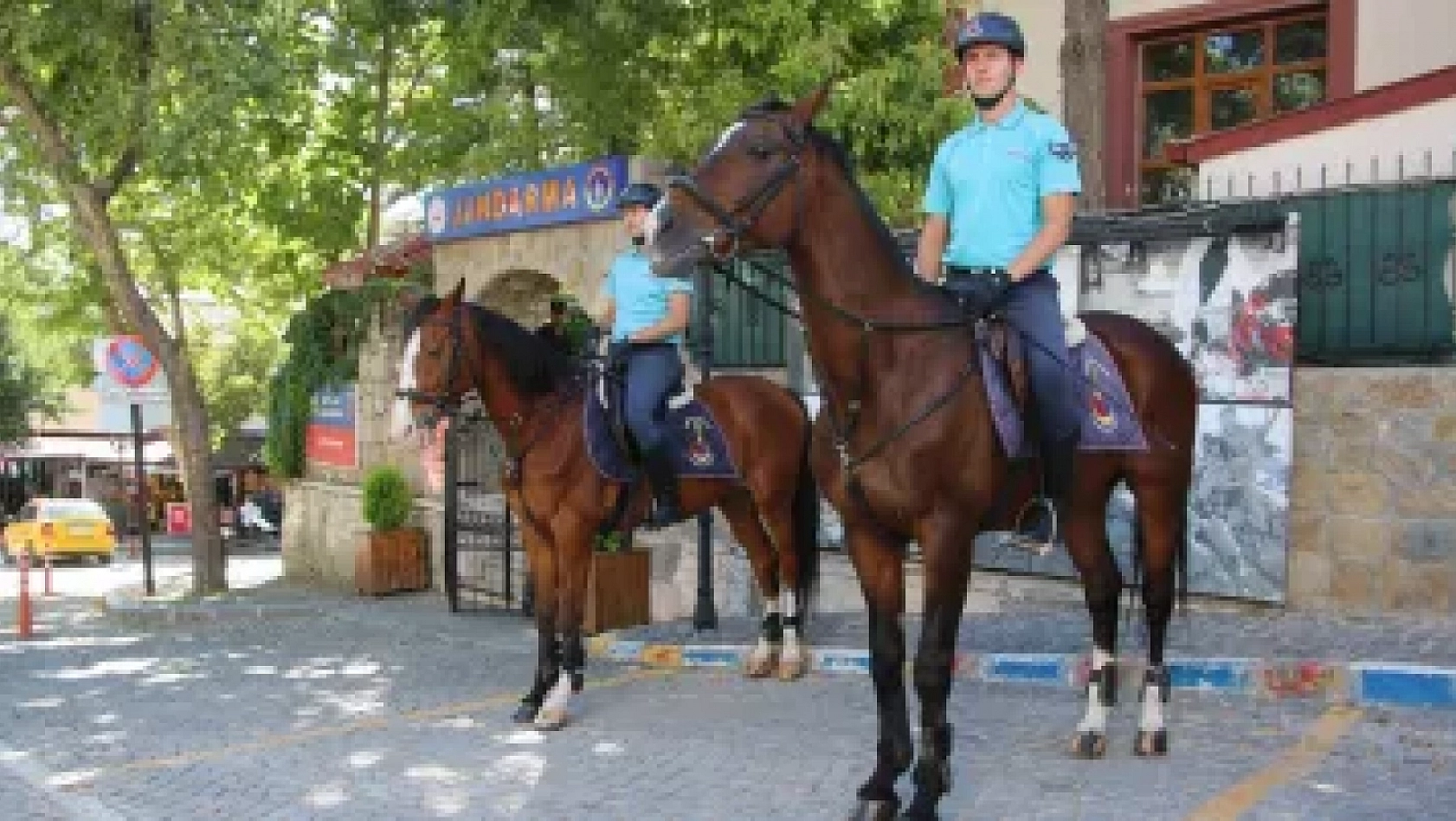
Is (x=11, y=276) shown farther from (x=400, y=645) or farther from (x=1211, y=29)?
(x=1211, y=29)

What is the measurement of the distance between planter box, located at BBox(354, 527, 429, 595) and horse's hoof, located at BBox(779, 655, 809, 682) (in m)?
8.78

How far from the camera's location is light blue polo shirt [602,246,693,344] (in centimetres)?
833

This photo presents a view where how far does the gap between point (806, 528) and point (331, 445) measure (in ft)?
37.8

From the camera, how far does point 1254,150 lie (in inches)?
440

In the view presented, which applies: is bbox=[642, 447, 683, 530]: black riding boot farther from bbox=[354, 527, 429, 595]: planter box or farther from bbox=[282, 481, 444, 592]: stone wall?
bbox=[354, 527, 429, 595]: planter box

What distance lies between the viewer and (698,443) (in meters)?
8.73

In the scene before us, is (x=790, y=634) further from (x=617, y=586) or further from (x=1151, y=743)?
(x=617, y=586)

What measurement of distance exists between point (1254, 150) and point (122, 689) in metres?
9.42

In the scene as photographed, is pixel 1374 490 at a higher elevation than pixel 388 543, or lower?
higher

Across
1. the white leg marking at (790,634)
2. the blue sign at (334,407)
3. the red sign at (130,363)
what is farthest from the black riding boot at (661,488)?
the red sign at (130,363)

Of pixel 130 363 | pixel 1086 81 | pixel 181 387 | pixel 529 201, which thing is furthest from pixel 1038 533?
pixel 130 363

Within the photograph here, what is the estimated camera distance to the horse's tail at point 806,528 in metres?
8.76

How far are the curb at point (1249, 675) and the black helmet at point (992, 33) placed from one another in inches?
141

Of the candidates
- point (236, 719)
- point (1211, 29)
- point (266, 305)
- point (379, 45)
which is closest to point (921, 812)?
point (236, 719)
